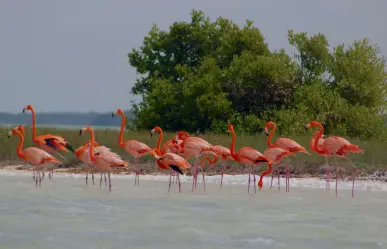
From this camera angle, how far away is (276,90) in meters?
29.5

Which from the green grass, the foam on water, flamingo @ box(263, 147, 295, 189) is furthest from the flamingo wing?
the green grass

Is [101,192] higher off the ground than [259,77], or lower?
lower

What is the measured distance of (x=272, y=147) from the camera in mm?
15750

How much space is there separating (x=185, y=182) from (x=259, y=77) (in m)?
13.0

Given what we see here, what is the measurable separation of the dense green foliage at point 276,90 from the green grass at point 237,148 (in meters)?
6.63

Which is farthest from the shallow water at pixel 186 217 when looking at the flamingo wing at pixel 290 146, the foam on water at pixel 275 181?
the flamingo wing at pixel 290 146

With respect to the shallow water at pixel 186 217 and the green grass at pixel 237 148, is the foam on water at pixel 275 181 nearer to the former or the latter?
the shallow water at pixel 186 217

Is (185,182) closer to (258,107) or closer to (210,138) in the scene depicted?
(210,138)

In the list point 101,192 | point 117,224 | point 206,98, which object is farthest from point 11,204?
point 206,98

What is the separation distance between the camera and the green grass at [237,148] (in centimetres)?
1758

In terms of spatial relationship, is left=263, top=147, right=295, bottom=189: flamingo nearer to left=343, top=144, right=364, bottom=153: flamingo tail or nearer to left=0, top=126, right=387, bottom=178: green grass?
left=343, top=144, right=364, bottom=153: flamingo tail

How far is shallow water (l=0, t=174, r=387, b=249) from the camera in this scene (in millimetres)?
9406

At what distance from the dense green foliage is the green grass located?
6630 millimetres

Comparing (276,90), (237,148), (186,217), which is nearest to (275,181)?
(237,148)
